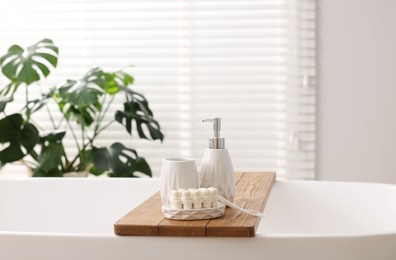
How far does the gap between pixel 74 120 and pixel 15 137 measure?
1.73 ft

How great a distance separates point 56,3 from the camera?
165 inches

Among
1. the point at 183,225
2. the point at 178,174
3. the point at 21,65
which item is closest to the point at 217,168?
the point at 178,174

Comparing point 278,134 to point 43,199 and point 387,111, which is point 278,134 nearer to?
point 387,111

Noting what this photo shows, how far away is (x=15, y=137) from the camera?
366cm

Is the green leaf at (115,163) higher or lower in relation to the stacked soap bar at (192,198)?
lower

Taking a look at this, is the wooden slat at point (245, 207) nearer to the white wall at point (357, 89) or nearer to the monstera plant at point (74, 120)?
the monstera plant at point (74, 120)

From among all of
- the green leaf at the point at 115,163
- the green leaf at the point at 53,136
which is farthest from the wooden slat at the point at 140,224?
the green leaf at the point at 53,136

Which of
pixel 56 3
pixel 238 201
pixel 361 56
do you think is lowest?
pixel 238 201

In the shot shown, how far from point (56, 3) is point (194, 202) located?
2570mm

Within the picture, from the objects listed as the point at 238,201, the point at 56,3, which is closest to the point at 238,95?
the point at 56,3

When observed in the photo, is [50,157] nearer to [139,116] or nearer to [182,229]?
[139,116]

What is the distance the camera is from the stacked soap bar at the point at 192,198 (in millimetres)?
1891

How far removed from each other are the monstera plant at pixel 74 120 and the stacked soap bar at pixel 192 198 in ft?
5.64

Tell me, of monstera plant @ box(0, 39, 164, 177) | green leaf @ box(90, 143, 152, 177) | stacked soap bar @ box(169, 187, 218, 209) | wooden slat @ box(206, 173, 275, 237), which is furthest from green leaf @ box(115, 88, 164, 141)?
stacked soap bar @ box(169, 187, 218, 209)
